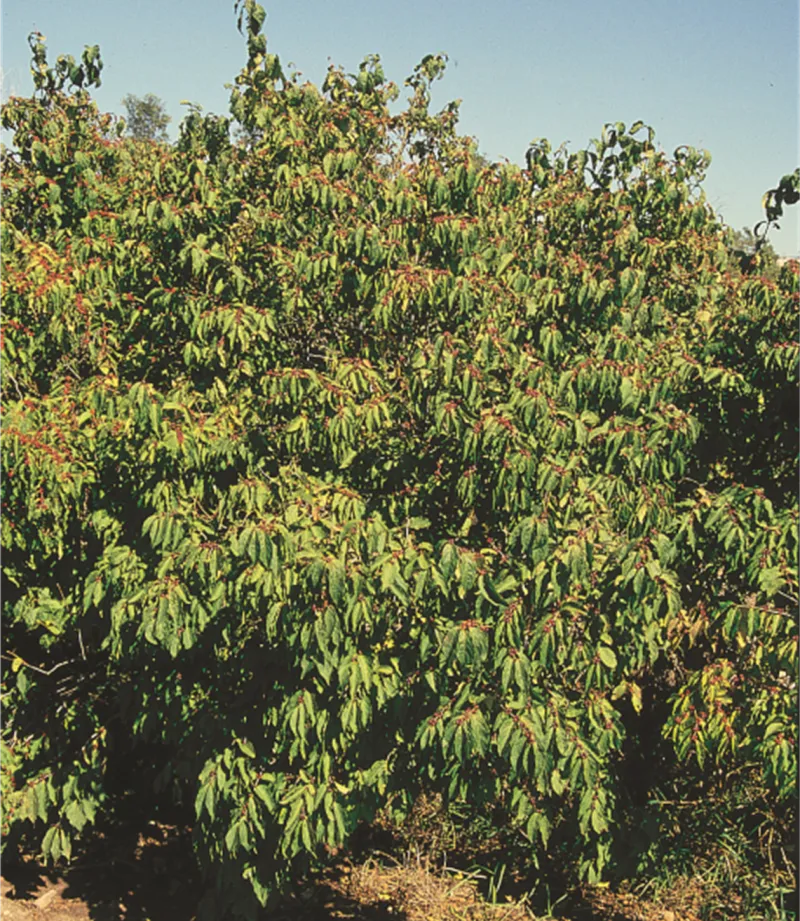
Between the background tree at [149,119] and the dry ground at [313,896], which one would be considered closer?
the dry ground at [313,896]

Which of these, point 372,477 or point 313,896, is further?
point 313,896

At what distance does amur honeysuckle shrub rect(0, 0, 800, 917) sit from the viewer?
4.49m

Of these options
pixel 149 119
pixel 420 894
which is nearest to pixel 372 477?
pixel 420 894

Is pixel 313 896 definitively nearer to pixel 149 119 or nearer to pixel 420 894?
pixel 420 894

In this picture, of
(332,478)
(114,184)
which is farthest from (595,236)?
(114,184)

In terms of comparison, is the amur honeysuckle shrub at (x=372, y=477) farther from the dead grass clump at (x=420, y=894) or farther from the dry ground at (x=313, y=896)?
the dead grass clump at (x=420, y=894)

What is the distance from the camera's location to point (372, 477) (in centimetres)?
555

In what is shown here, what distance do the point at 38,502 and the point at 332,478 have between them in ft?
5.46

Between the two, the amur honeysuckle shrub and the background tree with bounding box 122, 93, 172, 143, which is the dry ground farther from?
the background tree with bounding box 122, 93, 172, 143

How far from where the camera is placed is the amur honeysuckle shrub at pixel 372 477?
4.49 metres

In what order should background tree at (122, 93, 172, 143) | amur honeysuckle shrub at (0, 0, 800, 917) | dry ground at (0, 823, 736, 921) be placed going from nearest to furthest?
amur honeysuckle shrub at (0, 0, 800, 917)
dry ground at (0, 823, 736, 921)
background tree at (122, 93, 172, 143)

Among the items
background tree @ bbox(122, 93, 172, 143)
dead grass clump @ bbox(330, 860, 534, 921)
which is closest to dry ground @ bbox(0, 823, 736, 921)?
dead grass clump @ bbox(330, 860, 534, 921)

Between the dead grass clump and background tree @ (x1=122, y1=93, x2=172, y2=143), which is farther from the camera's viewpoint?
background tree @ (x1=122, y1=93, x2=172, y2=143)

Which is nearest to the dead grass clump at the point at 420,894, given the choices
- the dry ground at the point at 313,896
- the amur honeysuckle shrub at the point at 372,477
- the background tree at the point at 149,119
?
the dry ground at the point at 313,896
